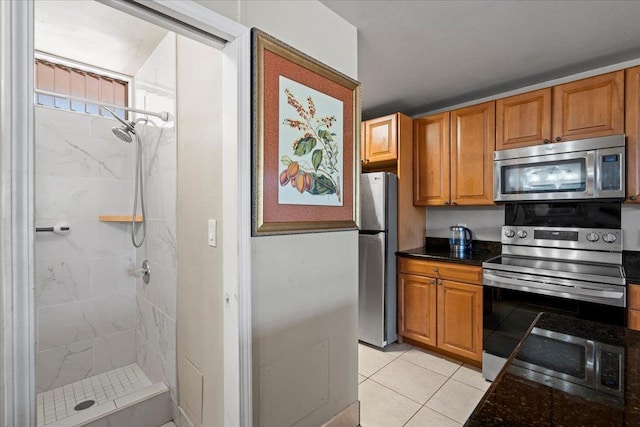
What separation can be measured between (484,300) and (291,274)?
1631 millimetres

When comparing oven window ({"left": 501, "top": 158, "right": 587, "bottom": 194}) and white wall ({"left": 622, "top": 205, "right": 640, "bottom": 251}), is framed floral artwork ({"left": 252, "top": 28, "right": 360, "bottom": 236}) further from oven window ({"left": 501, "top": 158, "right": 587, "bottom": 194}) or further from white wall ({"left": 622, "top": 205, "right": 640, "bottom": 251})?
white wall ({"left": 622, "top": 205, "right": 640, "bottom": 251})

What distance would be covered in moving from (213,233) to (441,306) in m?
2.01

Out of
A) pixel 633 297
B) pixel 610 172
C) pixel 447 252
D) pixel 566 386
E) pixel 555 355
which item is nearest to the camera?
pixel 566 386

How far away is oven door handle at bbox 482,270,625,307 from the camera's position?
5.98ft

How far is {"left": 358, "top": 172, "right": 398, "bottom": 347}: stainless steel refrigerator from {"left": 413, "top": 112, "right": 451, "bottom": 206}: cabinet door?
0.32m

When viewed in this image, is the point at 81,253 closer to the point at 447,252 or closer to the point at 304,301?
the point at 304,301

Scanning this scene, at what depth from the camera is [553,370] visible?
70cm

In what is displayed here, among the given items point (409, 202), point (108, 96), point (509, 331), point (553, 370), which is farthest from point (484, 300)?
point (108, 96)

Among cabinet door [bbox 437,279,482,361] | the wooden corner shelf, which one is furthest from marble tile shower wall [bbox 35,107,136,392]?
cabinet door [bbox 437,279,482,361]

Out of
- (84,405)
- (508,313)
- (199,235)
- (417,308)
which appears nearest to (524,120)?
(508,313)

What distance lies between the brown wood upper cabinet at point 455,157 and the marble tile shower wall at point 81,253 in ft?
8.54

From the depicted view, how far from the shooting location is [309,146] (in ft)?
5.16

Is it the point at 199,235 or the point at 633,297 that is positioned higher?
the point at 199,235

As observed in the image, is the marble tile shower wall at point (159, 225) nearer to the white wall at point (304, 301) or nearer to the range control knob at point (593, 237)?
the white wall at point (304, 301)
